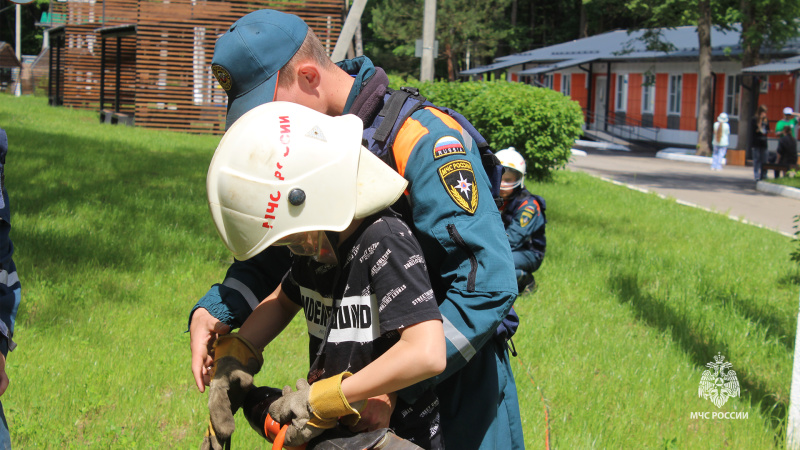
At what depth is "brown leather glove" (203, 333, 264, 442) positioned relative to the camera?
181 centimetres

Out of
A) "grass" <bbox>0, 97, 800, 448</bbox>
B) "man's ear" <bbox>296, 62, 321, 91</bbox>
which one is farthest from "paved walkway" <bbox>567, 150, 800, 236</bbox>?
"man's ear" <bbox>296, 62, 321, 91</bbox>

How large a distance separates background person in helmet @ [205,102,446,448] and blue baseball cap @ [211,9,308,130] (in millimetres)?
212

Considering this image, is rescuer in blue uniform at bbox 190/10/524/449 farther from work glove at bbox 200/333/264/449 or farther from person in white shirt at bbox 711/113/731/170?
person in white shirt at bbox 711/113/731/170

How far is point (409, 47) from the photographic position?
166ft

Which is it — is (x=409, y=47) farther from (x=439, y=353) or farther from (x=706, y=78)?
(x=439, y=353)

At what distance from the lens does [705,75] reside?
26.2 metres

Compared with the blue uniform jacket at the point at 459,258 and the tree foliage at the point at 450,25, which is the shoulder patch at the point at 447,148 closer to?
the blue uniform jacket at the point at 459,258

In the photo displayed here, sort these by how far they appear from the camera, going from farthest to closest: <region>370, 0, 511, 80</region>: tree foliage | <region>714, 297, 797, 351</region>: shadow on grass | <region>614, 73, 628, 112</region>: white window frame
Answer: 1. <region>370, 0, 511, 80</region>: tree foliage
2. <region>614, 73, 628, 112</region>: white window frame
3. <region>714, 297, 797, 351</region>: shadow on grass

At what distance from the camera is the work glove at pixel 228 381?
1.81m

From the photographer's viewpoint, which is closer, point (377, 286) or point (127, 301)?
point (377, 286)

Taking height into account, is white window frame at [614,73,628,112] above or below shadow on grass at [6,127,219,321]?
above

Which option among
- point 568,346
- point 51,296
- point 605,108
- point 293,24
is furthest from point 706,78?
point 293,24

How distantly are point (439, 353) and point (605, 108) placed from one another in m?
38.5

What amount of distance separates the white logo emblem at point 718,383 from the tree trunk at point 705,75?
22774mm
